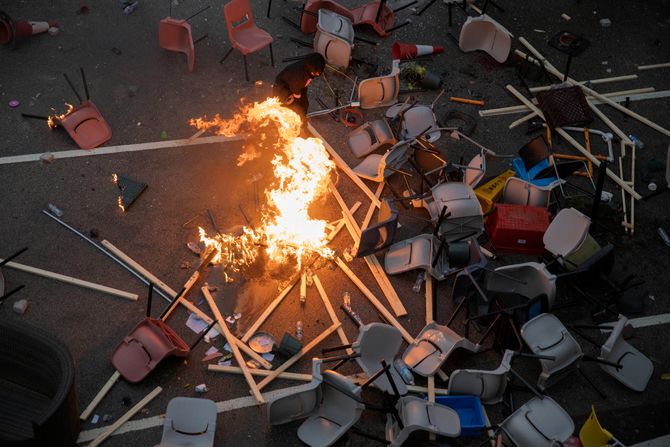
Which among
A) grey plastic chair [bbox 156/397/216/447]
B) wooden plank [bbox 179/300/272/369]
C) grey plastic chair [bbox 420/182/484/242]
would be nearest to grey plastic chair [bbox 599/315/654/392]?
grey plastic chair [bbox 420/182/484/242]

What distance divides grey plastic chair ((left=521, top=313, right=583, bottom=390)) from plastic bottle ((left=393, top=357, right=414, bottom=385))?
1.73 meters

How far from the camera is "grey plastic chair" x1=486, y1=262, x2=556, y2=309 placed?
10367mm

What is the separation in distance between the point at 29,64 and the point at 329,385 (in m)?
9.19

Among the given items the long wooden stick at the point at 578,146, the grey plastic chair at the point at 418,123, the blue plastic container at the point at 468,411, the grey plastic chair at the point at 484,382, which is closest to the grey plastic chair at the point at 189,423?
the blue plastic container at the point at 468,411

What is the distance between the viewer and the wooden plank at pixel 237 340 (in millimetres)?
10031

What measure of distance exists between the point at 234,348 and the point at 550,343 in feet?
15.0

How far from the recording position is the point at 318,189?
11.9m

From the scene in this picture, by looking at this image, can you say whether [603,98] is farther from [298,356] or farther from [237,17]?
[298,356]

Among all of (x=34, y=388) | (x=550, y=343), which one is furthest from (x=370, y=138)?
(x=34, y=388)

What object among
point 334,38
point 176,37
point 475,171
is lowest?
point 475,171

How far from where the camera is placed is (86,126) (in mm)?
12578

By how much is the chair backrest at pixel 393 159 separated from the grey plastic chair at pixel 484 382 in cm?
378

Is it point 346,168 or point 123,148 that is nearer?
point 346,168

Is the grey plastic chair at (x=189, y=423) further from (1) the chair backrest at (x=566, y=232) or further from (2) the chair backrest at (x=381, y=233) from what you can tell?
(1) the chair backrest at (x=566, y=232)
